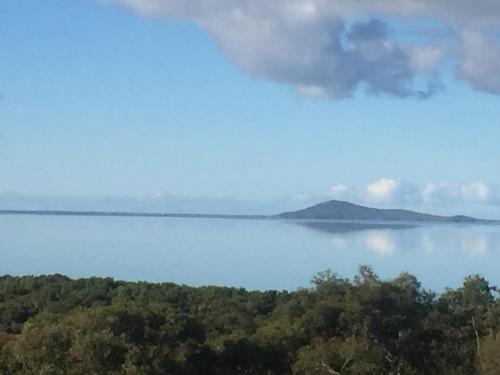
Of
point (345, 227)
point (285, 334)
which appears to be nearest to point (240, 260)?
point (285, 334)

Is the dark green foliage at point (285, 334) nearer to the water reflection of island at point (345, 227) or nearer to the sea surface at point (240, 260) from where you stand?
the sea surface at point (240, 260)

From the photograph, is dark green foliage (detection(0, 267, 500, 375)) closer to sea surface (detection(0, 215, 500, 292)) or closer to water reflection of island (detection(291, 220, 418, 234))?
sea surface (detection(0, 215, 500, 292))

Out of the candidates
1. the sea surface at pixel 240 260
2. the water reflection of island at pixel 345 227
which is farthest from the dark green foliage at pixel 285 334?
the water reflection of island at pixel 345 227

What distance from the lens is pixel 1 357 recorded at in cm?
1319

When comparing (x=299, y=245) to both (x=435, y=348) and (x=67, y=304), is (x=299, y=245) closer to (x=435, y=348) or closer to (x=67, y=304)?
(x=67, y=304)

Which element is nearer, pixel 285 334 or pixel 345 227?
pixel 285 334

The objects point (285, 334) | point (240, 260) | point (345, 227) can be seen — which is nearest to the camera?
point (285, 334)

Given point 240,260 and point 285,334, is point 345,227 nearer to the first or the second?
point 240,260

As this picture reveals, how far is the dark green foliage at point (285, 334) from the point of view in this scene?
12.7 m

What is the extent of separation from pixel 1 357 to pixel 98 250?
47.0 meters

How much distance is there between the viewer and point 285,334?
1609cm

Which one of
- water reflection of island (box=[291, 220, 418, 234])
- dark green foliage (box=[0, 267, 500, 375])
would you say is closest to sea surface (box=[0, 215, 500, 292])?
dark green foliage (box=[0, 267, 500, 375])

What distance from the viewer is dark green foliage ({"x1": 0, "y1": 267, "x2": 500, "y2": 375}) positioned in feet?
41.8

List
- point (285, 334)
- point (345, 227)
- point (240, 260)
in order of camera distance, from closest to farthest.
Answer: point (285, 334)
point (240, 260)
point (345, 227)
